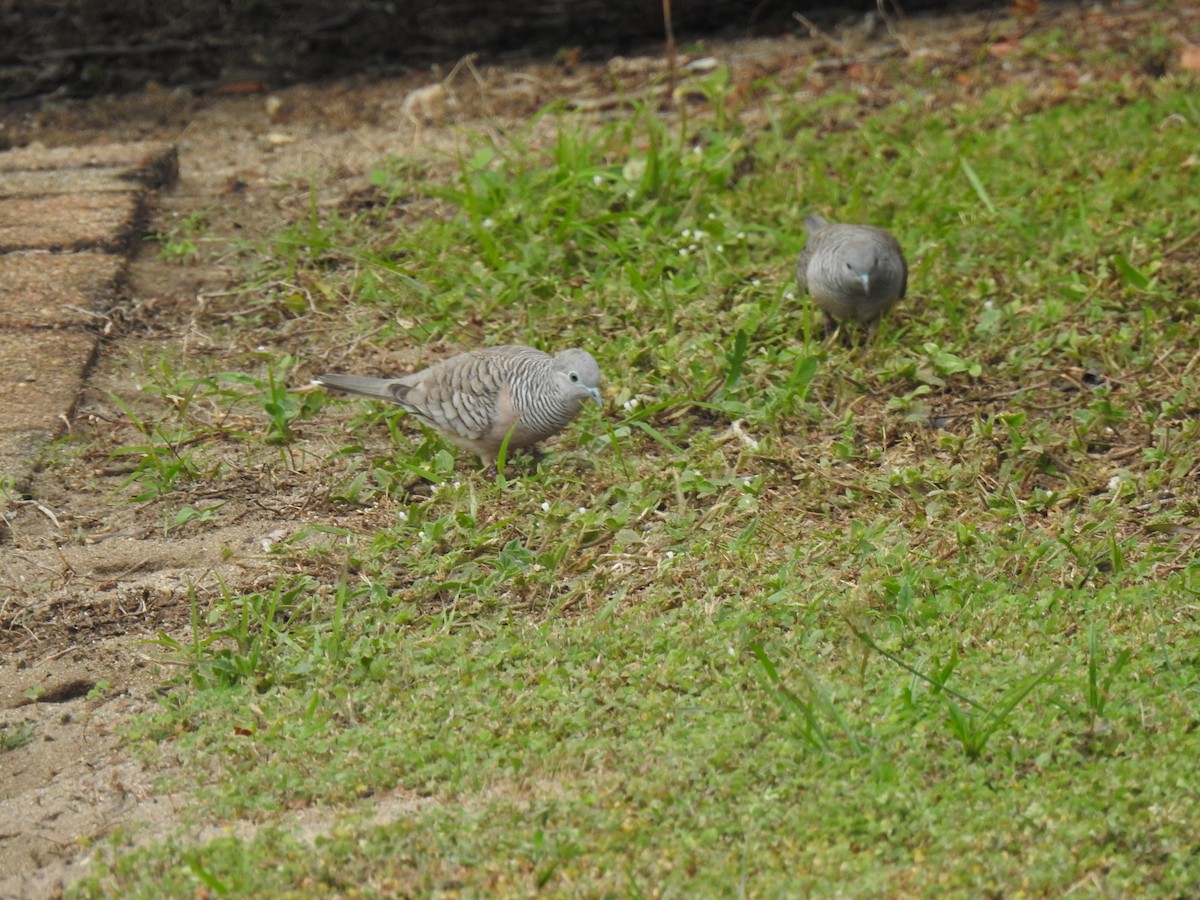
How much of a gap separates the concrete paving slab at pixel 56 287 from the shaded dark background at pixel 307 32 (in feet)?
7.45

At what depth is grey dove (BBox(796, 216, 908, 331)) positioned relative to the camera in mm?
5336

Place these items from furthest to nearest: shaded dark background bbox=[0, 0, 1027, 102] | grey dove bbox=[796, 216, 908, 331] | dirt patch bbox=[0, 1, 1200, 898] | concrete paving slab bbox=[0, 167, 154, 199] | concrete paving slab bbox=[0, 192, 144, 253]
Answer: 1. shaded dark background bbox=[0, 0, 1027, 102]
2. concrete paving slab bbox=[0, 167, 154, 199]
3. concrete paving slab bbox=[0, 192, 144, 253]
4. grey dove bbox=[796, 216, 908, 331]
5. dirt patch bbox=[0, 1, 1200, 898]

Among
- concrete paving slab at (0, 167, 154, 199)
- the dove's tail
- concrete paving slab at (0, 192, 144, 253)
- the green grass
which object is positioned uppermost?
concrete paving slab at (0, 167, 154, 199)

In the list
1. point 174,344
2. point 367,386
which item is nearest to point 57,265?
point 174,344

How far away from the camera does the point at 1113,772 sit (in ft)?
10.7

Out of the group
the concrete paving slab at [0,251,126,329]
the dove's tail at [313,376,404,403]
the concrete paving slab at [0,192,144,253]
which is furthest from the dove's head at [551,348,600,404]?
the concrete paving slab at [0,192,144,253]

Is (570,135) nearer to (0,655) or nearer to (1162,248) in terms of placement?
(1162,248)

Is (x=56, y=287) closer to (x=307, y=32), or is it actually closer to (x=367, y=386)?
(x=367, y=386)

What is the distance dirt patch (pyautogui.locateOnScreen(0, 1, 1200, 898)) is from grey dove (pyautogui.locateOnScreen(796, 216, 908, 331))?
208 centimetres

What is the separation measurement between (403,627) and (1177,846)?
2175mm

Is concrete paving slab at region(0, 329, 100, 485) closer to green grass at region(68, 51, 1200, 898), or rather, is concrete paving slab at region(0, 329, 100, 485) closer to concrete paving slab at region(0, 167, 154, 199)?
green grass at region(68, 51, 1200, 898)

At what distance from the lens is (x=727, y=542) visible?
444 cm

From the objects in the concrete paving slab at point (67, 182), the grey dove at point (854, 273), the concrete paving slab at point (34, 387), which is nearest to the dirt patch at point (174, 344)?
the concrete paving slab at point (34, 387)

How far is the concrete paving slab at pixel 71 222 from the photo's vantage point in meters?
6.30
